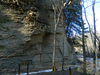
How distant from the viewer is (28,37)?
11.8m

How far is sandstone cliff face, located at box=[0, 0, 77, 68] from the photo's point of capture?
10758 millimetres

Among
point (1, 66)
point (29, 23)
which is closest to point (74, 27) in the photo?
point (29, 23)

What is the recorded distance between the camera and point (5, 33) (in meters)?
10.8

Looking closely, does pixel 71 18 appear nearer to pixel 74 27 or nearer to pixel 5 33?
pixel 74 27

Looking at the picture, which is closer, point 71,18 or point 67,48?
point 67,48

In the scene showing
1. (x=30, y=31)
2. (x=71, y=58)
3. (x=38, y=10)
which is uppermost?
(x=38, y=10)

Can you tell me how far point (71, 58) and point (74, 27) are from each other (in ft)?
26.6

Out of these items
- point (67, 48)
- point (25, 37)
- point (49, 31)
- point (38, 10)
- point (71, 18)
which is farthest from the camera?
point (71, 18)

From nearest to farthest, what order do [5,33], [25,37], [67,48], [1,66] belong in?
[1,66] → [5,33] → [25,37] → [67,48]

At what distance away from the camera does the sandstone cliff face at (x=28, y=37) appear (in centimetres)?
1076

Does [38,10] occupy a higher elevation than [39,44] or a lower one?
higher

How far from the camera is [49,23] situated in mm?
14516

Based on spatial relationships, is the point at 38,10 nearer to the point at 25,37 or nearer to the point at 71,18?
the point at 25,37

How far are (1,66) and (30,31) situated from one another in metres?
5.09
